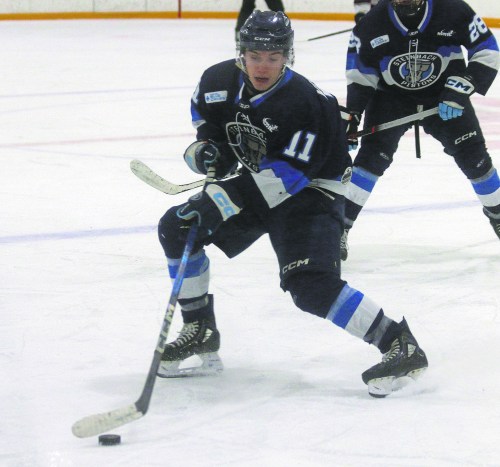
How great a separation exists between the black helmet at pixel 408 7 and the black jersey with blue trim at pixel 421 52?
0.03 m

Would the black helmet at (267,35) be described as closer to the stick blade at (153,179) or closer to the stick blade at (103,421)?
the stick blade at (153,179)

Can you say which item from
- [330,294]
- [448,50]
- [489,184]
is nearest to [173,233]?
[330,294]

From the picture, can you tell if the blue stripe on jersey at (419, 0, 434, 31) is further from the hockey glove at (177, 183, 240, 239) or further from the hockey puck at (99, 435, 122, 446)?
the hockey puck at (99, 435, 122, 446)

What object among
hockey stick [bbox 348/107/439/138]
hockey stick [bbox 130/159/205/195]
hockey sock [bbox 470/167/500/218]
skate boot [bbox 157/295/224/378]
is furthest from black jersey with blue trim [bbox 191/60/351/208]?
hockey sock [bbox 470/167/500/218]

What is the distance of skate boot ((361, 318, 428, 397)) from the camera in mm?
2604

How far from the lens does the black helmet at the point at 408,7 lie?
11.9 feet

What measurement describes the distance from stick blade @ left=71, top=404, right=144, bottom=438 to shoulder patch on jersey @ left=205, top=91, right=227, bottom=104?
2.58 ft

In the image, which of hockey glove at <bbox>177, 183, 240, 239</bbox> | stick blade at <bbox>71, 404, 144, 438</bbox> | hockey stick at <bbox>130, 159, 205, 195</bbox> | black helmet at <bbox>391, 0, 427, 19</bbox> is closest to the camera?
stick blade at <bbox>71, 404, 144, 438</bbox>

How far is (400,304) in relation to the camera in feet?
11.1

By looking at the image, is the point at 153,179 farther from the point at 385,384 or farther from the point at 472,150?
the point at 472,150

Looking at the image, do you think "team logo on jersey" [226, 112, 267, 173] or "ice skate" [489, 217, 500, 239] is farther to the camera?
"ice skate" [489, 217, 500, 239]

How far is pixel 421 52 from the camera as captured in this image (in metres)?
3.72

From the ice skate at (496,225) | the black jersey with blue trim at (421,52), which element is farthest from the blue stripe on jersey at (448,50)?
the ice skate at (496,225)

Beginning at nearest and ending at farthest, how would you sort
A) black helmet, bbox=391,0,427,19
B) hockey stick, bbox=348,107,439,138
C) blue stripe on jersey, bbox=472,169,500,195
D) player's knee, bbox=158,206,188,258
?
1. player's knee, bbox=158,206,188,258
2. black helmet, bbox=391,0,427,19
3. hockey stick, bbox=348,107,439,138
4. blue stripe on jersey, bbox=472,169,500,195
